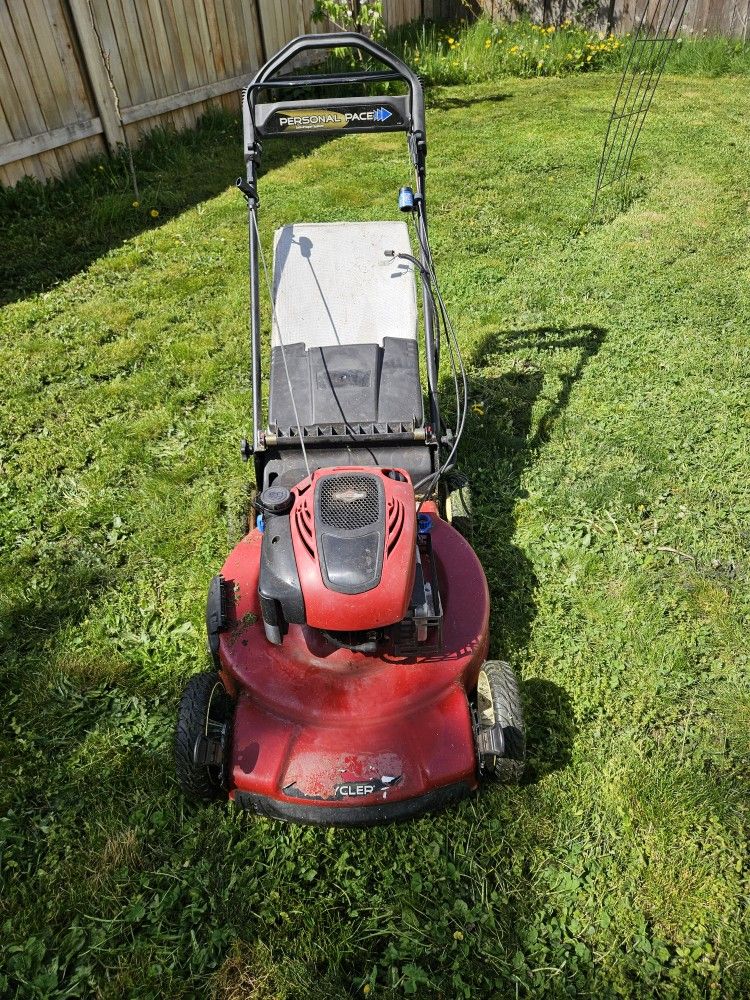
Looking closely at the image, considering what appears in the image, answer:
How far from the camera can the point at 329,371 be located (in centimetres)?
335

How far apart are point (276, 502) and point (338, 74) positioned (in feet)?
6.75

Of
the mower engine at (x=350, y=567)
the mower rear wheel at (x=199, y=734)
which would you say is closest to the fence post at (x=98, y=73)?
the mower engine at (x=350, y=567)

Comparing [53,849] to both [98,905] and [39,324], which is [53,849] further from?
[39,324]

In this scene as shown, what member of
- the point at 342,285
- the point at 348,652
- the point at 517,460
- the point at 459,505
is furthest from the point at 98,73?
the point at 348,652

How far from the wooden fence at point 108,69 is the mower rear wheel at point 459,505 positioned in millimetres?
5371

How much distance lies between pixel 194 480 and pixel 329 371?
3.65 ft

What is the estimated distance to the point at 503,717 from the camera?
2.43 m

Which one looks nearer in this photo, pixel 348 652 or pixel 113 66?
pixel 348 652

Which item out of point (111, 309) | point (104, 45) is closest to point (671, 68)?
point (104, 45)

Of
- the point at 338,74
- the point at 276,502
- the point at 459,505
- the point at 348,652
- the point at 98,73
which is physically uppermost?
the point at 338,74

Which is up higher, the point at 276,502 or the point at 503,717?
the point at 276,502

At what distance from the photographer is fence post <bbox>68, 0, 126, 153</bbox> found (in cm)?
684

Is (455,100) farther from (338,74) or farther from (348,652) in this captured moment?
(348,652)

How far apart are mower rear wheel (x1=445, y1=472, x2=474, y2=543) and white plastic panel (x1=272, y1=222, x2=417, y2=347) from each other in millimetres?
698
